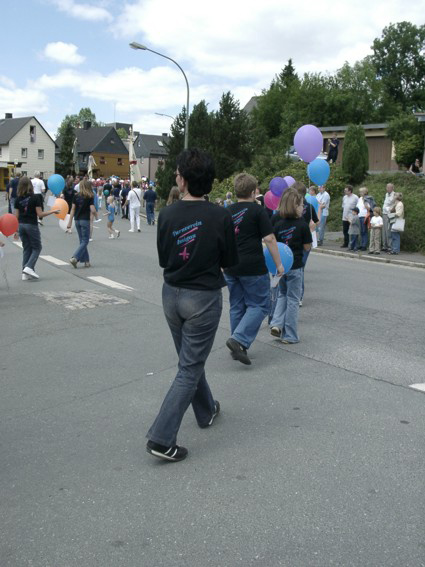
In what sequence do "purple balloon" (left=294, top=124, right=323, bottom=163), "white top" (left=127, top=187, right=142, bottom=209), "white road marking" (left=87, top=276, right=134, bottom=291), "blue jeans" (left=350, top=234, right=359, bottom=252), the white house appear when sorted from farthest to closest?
1. the white house
2. "white top" (left=127, top=187, right=142, bottom=209)
3. "blue jeans" (left=350, top=234, right=359, bottom=252)
4. "purple balloon" (left=294, top=124, right=323, bottom=163)
5. "white road marking" (left=87, top=276, right=134, bottom=291)

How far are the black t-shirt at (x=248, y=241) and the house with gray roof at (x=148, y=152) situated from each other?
352ft

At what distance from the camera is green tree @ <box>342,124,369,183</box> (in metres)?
27.5

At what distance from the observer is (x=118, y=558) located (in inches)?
111

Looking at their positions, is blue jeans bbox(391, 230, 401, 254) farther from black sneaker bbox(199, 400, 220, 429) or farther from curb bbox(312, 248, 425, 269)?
black sneaker bbox(199, 400, 220, 429)

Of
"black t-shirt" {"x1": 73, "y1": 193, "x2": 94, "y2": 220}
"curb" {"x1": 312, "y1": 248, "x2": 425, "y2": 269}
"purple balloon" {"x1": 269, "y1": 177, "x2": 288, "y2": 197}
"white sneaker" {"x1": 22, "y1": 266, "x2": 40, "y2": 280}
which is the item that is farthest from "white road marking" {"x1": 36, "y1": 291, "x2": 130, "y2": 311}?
"curb" {"x1": 312, "y1": 248, "x2": 425, "y2": 269}

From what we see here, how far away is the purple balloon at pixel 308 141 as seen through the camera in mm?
11289

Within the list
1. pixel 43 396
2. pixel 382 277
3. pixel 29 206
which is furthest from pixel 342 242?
pixel 43 396

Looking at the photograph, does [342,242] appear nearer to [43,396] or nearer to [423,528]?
[43,396]

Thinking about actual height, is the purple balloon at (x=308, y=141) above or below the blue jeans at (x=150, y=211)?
above

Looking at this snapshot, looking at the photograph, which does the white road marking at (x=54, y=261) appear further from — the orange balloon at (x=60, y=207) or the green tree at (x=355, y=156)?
the green tree at (x=355, y=156)

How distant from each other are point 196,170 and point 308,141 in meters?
7.94

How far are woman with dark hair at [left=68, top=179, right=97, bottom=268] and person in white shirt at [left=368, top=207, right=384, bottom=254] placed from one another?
8070 mm

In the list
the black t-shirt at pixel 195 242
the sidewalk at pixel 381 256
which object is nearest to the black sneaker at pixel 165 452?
the black t-shirt at pixel 195 242

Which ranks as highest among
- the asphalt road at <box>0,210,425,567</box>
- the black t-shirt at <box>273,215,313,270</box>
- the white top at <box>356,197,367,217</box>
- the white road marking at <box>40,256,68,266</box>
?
the white top at <box>356,197,367,217</box>
